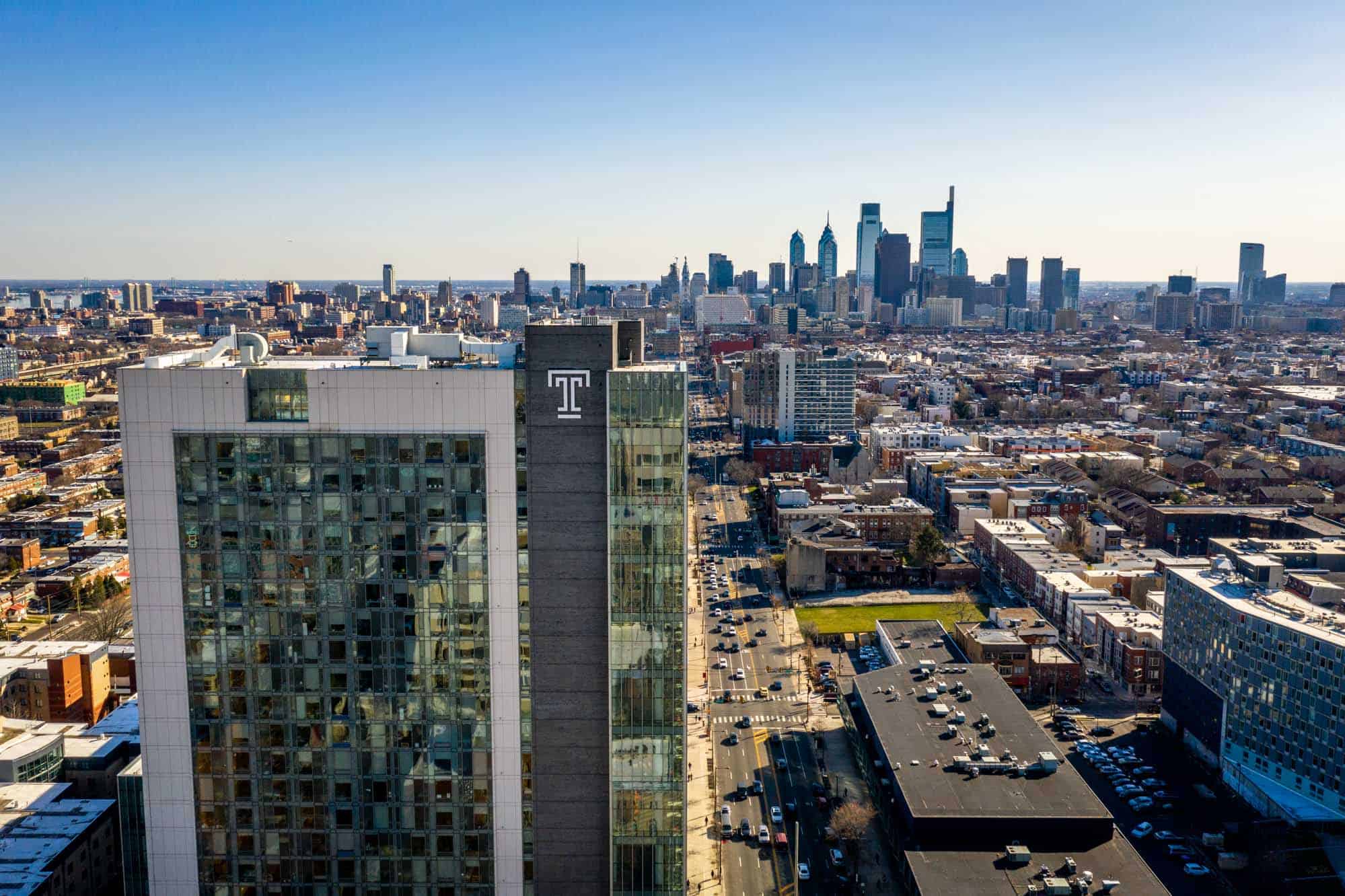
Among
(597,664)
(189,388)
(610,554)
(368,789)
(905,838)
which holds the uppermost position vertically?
(189,388)

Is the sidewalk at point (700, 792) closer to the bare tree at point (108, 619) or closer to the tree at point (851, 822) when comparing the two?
the tree at point (851, 822)

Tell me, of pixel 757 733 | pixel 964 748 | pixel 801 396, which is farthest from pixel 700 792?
pixel 801 396

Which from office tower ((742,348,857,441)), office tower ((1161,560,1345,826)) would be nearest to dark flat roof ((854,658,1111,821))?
office tower ((1161,560,1345,826))

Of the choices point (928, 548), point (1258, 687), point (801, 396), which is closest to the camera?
point (1258, 687)

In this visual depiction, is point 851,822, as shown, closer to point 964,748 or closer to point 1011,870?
point 964,748

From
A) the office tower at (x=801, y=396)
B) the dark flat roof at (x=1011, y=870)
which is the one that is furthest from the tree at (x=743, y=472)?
the dark flat roof at (x=1011, y=870)

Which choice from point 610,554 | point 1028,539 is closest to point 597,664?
point 610,554

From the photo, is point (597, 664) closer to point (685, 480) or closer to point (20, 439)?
point (685, 480)
